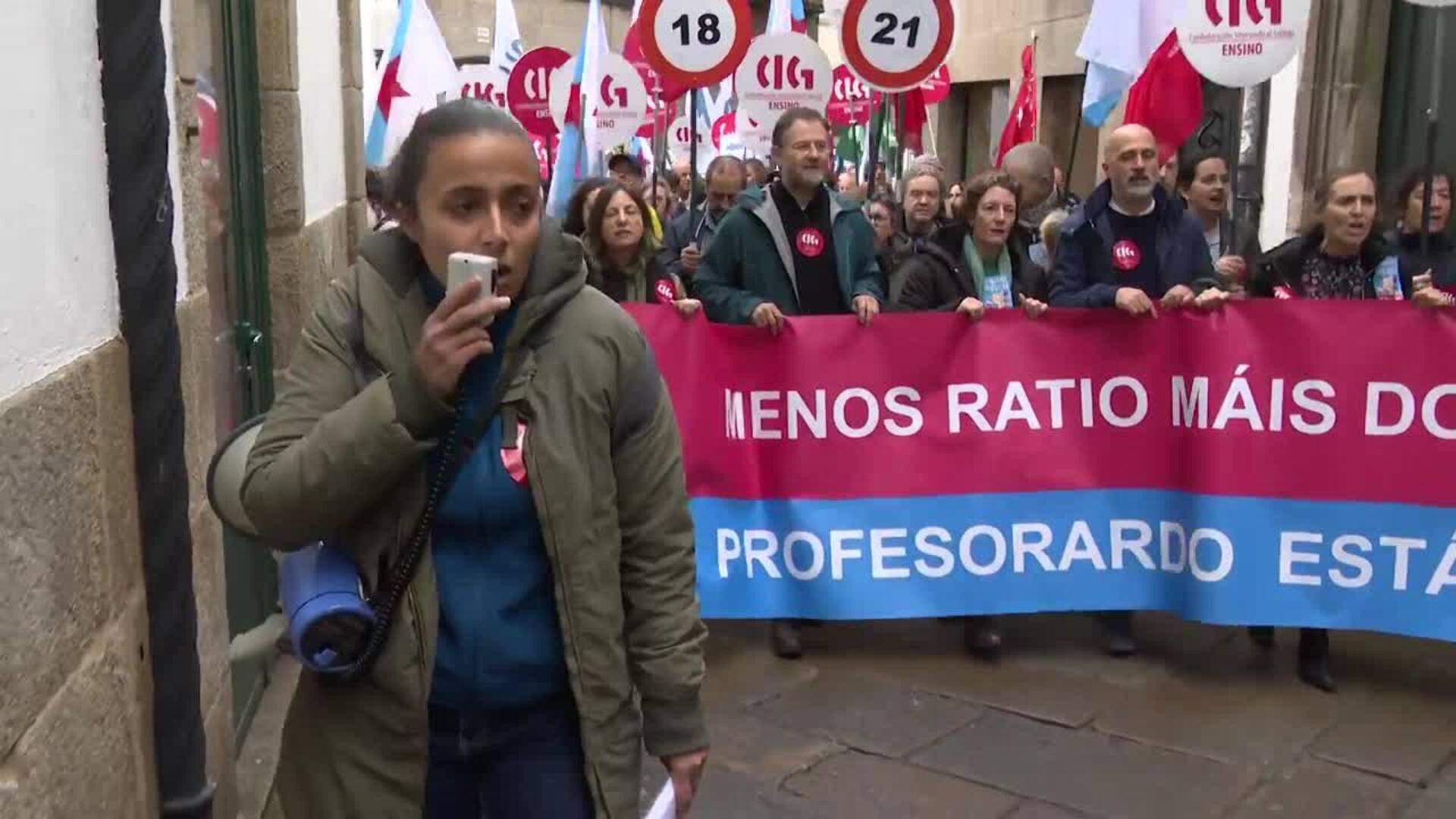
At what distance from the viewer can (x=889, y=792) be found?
421 cm

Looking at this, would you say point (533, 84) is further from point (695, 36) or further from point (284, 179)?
point (284, 179)

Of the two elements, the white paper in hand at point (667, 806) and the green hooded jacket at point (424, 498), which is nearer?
the green hooded jacket at point (424, 498)

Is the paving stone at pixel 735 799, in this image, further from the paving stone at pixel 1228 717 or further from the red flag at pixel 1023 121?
the red flag at pixel 1023 121

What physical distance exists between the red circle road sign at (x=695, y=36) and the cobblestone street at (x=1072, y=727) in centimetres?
399

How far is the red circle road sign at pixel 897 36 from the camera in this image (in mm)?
8195

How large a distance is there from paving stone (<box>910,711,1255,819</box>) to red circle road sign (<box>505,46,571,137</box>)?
8556 millimetres

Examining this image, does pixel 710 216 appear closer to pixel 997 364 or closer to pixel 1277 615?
pixel 997 364

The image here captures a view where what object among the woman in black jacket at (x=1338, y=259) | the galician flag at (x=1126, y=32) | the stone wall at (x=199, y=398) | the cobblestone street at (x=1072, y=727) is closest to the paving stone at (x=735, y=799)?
the cobblestone street at (x=1072, y=727)

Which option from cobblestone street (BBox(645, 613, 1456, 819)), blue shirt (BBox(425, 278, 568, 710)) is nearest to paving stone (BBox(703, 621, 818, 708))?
cobblestone street (BBox(645, 613, 1456, 819))

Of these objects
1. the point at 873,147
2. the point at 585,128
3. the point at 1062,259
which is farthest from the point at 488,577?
the point at 585,128

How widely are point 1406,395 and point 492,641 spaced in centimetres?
388

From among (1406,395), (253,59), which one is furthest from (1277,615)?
(253,59)

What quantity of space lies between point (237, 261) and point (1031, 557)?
2.99m

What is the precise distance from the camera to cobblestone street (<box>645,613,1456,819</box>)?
414cm
